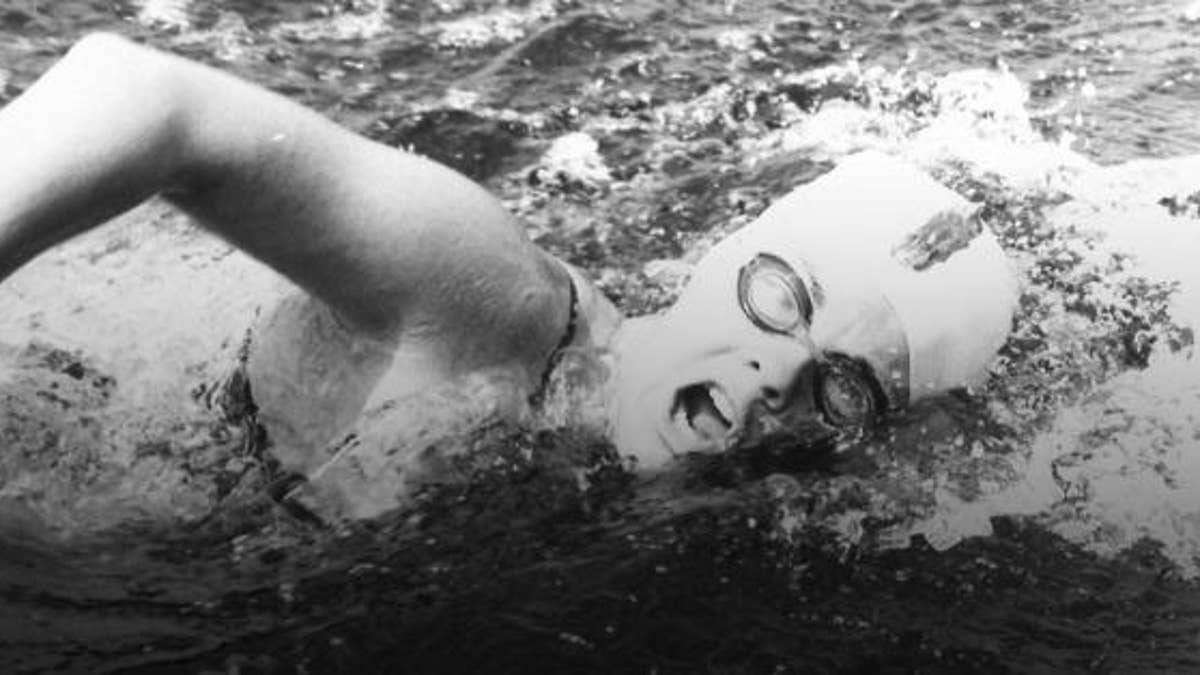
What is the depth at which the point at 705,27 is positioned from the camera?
454cm

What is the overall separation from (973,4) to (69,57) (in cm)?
371

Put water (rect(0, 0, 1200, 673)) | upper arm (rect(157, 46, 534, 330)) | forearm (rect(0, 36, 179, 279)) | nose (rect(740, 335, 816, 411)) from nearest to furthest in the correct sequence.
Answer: forearm (rect(0, 36, 179, 279)), upper arm (rect(157, 46, 534, 330)), water (rect(0, 0, 1200, 673)), nose (rect(740, 335, 816, 411))

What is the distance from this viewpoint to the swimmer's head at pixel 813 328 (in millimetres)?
2467

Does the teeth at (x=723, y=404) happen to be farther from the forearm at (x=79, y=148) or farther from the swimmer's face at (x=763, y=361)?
the forearm at (x=79, y=148)

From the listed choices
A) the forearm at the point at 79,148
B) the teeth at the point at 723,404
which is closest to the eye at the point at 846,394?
the teeth at the point at 723,404

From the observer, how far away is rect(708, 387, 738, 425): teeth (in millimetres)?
2479

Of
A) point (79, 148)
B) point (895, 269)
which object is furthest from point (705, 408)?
point (79, 148)

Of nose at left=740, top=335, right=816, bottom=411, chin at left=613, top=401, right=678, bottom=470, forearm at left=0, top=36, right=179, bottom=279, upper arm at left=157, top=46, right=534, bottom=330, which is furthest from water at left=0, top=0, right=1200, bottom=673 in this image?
forearm at left=0, top=36, right=179, bottom=279

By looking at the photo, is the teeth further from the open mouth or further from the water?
the water

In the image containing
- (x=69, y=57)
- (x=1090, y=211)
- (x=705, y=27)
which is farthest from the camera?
(x=705, y=27)

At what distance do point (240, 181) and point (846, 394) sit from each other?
1.15 meters

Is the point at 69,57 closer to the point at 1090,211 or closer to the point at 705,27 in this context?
the point at 1090,211

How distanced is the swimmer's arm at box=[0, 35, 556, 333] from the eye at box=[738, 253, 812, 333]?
43 centimetres

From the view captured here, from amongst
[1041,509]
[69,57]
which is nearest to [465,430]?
[69,57]
